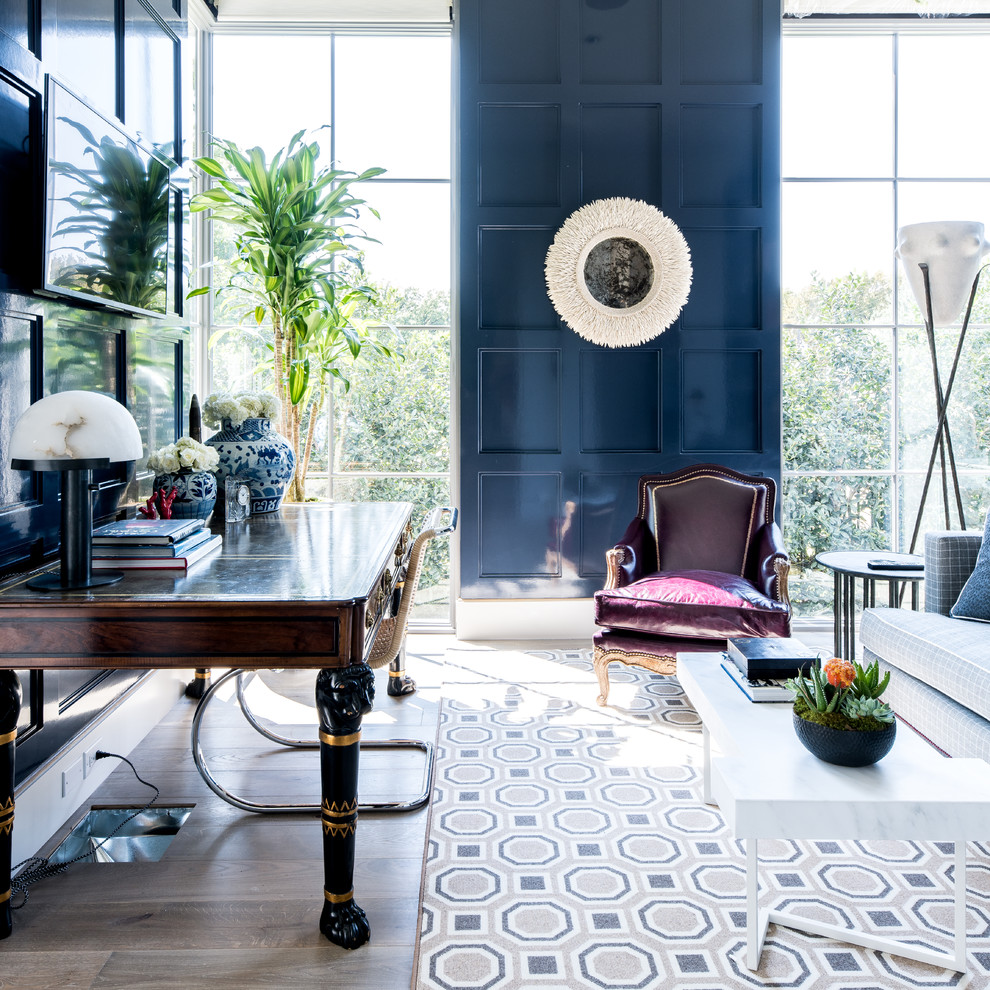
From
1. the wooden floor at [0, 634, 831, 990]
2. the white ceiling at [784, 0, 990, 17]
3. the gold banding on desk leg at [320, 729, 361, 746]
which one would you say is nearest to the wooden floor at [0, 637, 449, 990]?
the wooden floor at [0, 634, 831, 990]

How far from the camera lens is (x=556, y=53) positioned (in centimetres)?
416

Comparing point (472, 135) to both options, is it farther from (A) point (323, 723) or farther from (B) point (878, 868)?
(B) point (878, 868)

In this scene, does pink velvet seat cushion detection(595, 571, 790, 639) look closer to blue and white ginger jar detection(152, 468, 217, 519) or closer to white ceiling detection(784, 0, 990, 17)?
blue and white ginger jar detection(152, 468, 217, 519)

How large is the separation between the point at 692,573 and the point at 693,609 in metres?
0.36

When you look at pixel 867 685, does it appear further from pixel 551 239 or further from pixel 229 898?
pixel 551 239

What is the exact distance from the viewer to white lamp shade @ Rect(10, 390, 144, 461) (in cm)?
169

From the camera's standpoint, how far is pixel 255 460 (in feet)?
9.59

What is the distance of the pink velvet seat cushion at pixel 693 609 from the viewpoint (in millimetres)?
3031

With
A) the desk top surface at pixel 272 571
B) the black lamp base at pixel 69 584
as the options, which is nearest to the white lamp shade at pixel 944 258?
the desk top surface at pixel 272 571

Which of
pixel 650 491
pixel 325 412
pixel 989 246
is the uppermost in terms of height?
pixel 989 246

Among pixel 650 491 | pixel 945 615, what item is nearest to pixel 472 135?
pixel 650 491

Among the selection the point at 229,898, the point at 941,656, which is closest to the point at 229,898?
the point at 229,898

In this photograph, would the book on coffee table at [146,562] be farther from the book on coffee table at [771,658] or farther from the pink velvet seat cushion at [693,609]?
the pink velvet seat cushion at [693,609]

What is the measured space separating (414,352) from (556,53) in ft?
5.33
